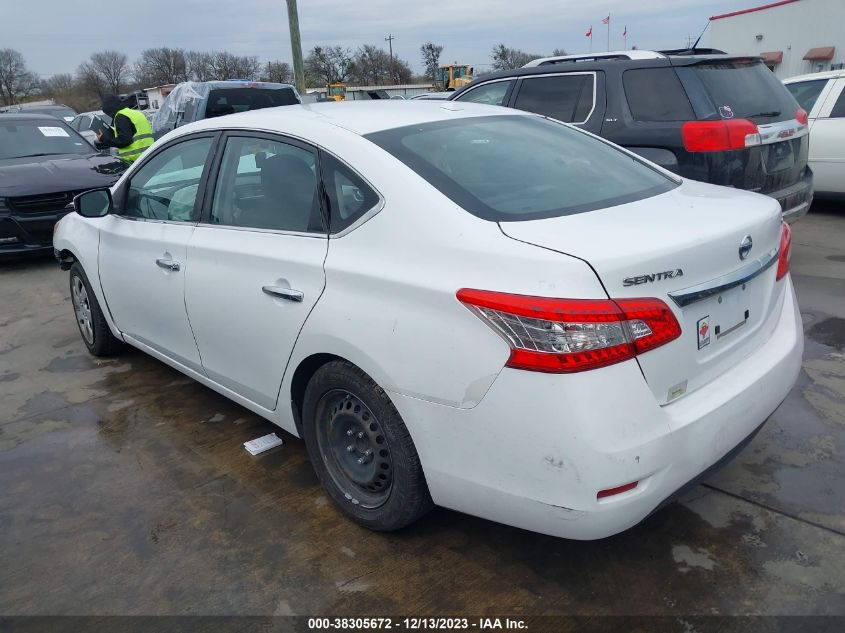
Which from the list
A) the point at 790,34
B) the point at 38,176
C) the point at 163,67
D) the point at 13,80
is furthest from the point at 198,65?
the point at 38,176

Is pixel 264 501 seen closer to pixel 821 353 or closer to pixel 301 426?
pixel 301 426

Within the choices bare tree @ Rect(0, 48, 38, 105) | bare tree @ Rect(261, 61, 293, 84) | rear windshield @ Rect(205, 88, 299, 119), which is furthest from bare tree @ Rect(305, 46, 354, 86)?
rear windshield @ Rect(205, 88, 299, 119)

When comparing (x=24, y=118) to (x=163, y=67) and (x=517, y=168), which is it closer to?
(x=517, y=168)

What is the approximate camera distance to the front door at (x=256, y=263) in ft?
9.05

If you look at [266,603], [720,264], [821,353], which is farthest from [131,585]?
[821,353]

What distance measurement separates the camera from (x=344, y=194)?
268cm

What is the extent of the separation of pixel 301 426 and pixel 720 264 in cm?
179

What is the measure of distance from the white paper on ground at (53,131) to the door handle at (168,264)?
6.72 metres

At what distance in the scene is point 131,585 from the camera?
256 centimetres

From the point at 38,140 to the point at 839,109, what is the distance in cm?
971

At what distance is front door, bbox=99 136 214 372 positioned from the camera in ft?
11.6

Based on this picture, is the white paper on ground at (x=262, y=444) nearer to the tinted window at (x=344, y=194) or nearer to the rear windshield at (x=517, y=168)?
the tinted window at (x=344, y=194)

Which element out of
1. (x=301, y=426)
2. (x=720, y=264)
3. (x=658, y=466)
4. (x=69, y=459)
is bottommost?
(x=69, y=459)

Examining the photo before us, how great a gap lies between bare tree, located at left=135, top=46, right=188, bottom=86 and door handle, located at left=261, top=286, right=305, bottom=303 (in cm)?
7430
